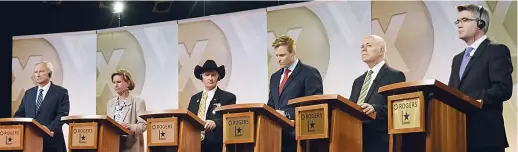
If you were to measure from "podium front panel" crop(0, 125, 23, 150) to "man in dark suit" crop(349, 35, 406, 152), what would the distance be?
7.97 ft

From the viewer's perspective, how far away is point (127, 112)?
6324mm

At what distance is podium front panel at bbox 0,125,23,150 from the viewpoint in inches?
230

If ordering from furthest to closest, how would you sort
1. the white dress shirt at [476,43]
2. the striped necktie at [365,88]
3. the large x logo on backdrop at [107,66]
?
the large x logo on backdrop at [107,66], the striped necktie at [365,88], the white dress shirt at [476,43]

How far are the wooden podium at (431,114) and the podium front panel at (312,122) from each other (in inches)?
19.7

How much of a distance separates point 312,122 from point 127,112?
85.2 inches

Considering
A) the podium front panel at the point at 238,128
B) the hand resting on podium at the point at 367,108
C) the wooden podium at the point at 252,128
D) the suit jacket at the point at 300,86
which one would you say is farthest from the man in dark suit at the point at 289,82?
the hand resting on podium at the point at 367,108

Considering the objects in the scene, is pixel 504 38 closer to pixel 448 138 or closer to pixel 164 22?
pixel 448 138

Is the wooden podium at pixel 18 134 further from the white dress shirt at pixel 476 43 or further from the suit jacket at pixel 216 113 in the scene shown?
the white dress shirt at pixel 476 43

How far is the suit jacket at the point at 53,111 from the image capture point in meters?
6.24

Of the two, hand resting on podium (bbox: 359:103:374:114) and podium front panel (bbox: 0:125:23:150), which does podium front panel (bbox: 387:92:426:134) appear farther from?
podium front panel (bbox: 0:125:23:150)

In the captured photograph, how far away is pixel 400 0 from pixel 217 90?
66.4 inches

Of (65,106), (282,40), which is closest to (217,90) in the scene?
(282,40)

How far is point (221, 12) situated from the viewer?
7.54m

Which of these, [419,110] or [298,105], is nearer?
[419,110]
